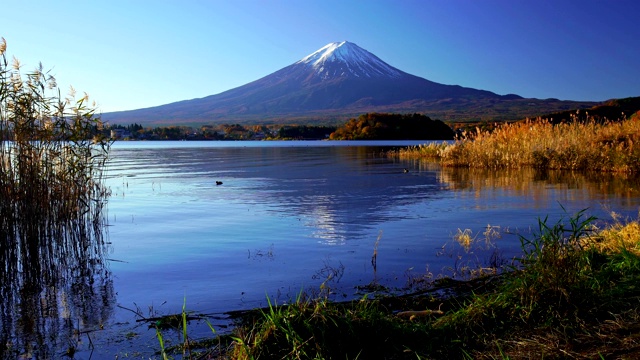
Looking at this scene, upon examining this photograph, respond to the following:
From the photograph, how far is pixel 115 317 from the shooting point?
5.10 metres

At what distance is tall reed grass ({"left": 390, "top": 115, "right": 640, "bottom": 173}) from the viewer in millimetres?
18688

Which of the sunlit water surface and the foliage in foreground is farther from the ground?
the foliage in foreground

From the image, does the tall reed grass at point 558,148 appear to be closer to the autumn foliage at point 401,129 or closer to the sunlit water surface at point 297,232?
the sunlit water surface at point 297,232

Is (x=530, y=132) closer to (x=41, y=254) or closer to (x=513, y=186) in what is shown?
(x=513, y=186)

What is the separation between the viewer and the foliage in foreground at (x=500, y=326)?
344 centimetres

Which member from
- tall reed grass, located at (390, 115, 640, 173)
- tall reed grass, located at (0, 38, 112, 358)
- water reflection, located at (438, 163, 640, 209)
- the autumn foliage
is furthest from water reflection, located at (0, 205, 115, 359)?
the autumn foliage

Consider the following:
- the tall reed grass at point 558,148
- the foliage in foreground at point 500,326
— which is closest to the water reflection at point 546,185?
the tall reed grass at point 558,148

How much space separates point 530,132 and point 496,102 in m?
152

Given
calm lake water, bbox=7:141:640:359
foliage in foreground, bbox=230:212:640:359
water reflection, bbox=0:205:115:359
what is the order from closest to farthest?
foliage in foreground, bbox=230:212:640:359 → water reflection, bbox=0:205:115:359 → calm lake water, bbox=7:141:640:359

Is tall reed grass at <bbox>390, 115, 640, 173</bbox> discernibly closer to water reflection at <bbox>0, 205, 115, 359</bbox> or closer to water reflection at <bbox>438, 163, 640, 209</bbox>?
water reflection at <bbox>438, 163, 640, 209</bbox>

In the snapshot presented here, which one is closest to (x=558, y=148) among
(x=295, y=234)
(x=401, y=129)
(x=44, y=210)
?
(x=295, y=234)

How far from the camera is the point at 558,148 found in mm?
20859

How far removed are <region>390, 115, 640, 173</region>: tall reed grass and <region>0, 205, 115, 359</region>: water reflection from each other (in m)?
17.1

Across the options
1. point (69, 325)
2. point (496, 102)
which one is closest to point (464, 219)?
point (69, 325)
